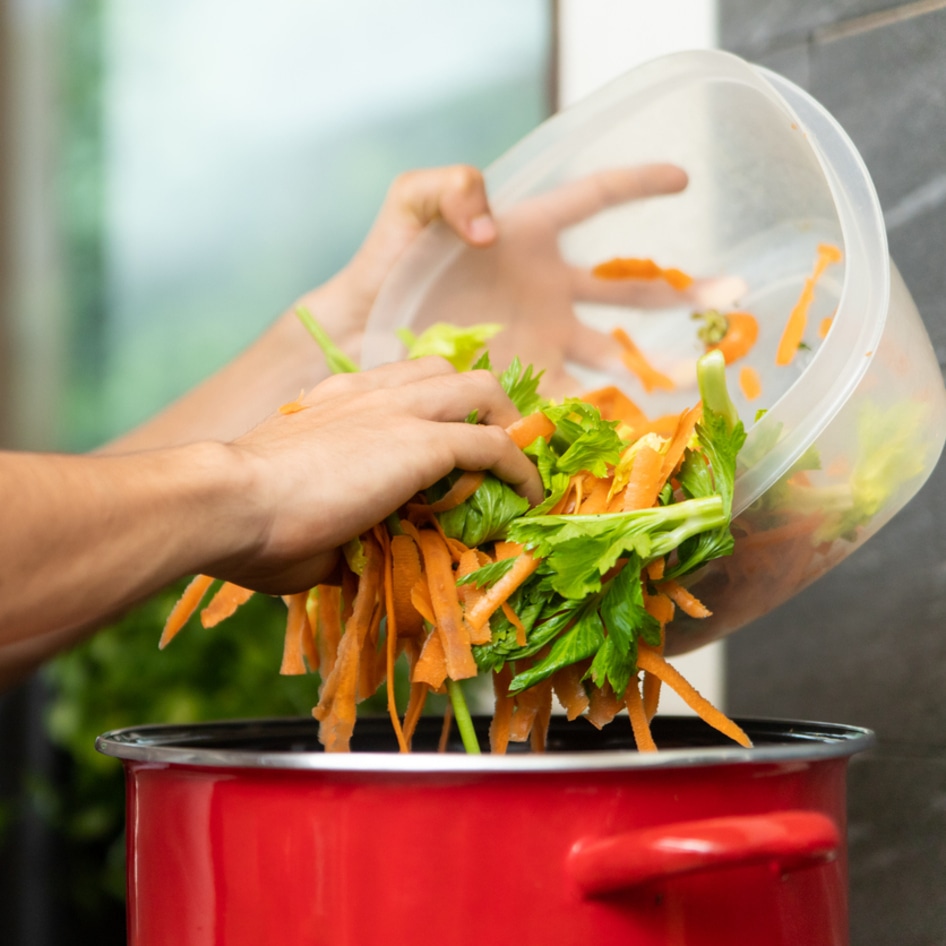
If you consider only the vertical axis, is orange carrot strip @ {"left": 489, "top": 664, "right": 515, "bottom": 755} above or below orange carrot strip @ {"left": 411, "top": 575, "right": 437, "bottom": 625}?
below

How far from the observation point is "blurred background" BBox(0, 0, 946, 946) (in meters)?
1.48

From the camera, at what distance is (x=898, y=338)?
0.64m

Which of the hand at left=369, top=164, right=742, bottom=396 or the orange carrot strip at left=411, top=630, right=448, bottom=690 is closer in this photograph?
the orange carrot strip at left=411, top=630, right=448, bottom=690

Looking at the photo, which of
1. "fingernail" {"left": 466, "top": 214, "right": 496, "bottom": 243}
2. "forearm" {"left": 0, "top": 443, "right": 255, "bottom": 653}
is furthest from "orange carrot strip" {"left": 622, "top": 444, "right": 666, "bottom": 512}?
"fingernail" {"left": 466, "top": 214, "right": 496, "bottom": 243}

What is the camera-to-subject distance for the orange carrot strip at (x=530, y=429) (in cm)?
67

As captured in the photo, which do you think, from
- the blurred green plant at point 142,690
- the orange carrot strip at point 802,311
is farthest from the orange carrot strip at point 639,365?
the blurred green plant at point 142,690

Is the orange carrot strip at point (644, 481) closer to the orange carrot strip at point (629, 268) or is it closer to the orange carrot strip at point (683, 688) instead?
the orange carrot strip at point (683, 688)

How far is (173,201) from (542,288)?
3.53ft

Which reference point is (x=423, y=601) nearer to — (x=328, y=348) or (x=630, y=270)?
(x=328, y=348)

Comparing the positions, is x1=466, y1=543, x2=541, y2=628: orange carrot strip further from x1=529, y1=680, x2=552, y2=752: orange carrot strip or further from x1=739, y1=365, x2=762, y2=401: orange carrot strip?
x1=739, y1=365, x2=762, y2=401: orange carrot strip

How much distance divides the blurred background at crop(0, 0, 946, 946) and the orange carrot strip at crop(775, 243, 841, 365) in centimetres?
51

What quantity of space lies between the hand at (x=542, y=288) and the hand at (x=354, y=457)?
28 cm

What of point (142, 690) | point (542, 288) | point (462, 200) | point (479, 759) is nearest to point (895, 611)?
point (542, 288)

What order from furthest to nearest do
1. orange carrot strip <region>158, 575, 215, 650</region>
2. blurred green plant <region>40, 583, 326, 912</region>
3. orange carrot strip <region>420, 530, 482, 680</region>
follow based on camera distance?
1. blurred green plant <region>40, 583, 326, 912</region>
2. orange carrot strip <region>158, 575, 215, 650</region>
3. orange carrot strip <region>420, 530, 482, 680</region>
